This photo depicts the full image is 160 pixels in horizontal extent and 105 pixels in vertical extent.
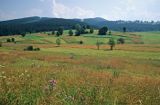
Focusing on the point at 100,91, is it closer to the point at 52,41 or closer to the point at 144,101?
the point at 144,101

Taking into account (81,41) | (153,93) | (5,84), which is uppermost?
(5,84)

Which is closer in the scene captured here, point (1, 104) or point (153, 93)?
point (1, 104)

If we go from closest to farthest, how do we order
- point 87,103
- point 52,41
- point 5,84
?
point 87,103 → point 5,84 → point 52,41

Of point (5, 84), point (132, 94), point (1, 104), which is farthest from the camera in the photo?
point (132, 94)

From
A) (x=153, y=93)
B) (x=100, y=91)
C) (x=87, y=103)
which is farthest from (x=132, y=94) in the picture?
(x=87, y=103)

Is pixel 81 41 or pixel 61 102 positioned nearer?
pixel 61 102

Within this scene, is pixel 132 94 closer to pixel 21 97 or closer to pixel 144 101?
pixel 144 101

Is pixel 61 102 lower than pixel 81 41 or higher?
higher

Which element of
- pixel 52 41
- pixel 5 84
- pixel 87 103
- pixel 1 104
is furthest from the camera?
pixel 52 41

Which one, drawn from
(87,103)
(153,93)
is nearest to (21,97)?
(87,103)

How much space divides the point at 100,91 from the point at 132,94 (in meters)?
1.19

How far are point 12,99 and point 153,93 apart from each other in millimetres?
3731

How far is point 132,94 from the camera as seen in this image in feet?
26.0

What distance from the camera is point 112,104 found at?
6.69 m
